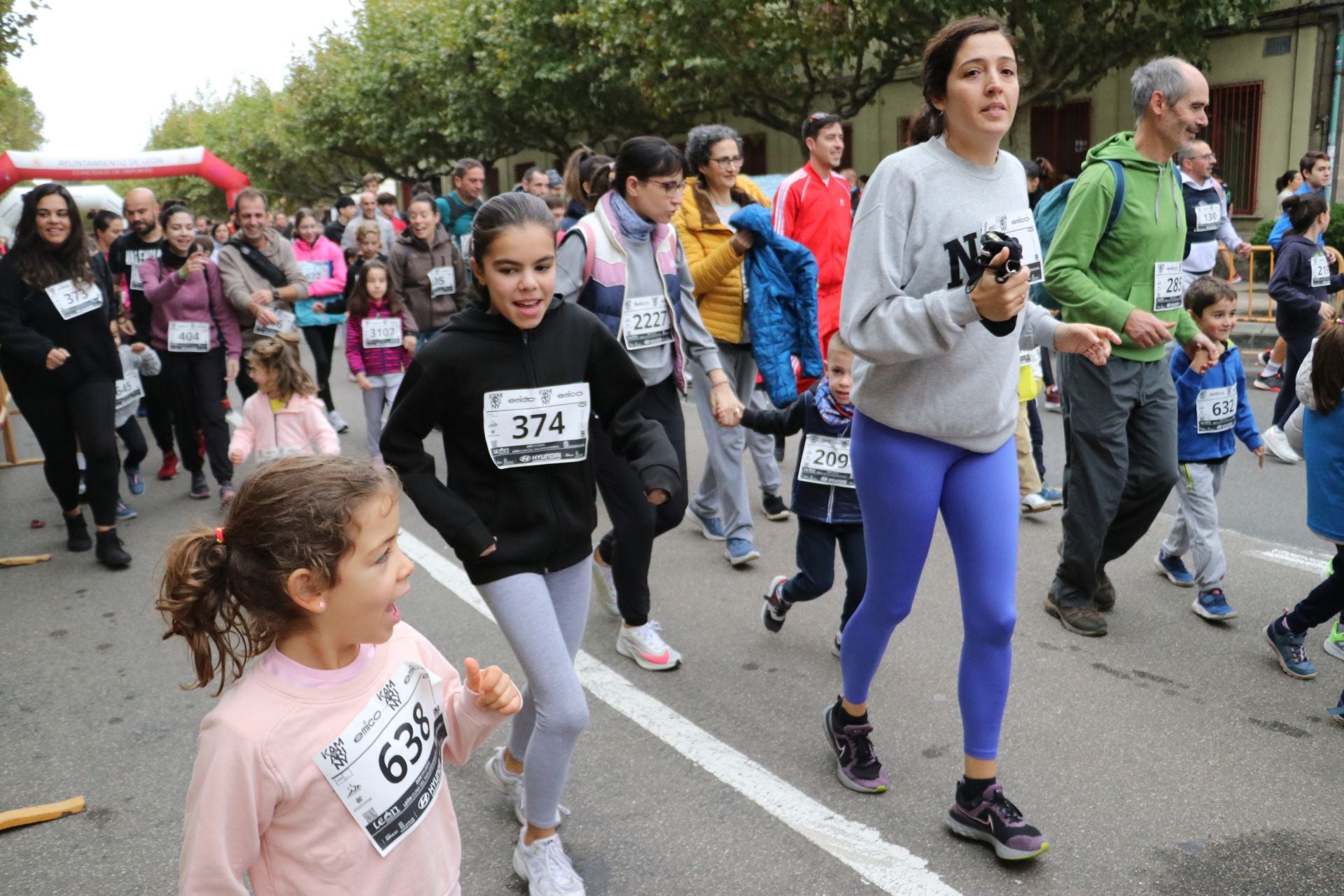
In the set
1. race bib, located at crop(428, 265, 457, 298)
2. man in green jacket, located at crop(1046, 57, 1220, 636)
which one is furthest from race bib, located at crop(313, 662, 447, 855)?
race bib, located at crop(428, 265, 457, 298)

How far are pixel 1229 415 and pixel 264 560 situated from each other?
430 centimetres

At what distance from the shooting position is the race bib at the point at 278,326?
8148 mm

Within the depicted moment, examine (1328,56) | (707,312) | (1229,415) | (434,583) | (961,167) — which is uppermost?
(1328,56)

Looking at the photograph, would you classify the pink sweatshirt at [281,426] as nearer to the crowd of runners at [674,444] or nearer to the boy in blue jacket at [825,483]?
the crowd of runners at [674,444]

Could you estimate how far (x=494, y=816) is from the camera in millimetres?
3582

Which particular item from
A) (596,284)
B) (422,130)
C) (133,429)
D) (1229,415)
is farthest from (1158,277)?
(422,130)

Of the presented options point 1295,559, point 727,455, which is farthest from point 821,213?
point 1295,559

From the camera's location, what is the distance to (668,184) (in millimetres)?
4527

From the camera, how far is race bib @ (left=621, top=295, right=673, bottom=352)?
184 inches

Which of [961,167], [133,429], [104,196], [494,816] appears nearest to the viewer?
[961,167]

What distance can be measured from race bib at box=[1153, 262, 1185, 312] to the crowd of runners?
1cm

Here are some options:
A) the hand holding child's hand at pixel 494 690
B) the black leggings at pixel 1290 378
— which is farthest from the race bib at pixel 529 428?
the black leggings at pixel 1290 378

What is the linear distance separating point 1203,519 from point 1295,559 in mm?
1121

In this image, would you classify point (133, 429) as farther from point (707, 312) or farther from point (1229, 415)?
point (1229, 415)
